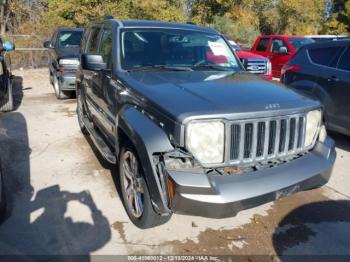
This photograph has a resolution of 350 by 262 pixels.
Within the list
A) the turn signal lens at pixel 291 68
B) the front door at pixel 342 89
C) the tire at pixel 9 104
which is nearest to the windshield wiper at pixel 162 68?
the front door at pixel 342 89

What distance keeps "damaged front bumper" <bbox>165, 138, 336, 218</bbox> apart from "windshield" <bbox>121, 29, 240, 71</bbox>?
66.8 inches

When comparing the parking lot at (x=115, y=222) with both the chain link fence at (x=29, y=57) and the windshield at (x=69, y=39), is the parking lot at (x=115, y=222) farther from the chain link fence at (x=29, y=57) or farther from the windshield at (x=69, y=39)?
the chain link fence at (x=29, y=57)

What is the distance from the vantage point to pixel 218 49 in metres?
4.72

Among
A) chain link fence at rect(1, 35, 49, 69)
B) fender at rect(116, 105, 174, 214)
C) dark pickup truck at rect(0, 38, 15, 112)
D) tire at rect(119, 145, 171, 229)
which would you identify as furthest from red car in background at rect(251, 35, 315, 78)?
fender at rect(116, 105, 174, 214)

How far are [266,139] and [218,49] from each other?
80.8 inches

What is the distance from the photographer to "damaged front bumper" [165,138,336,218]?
270 centimetres

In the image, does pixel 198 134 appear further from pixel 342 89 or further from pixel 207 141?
pixel 342 89

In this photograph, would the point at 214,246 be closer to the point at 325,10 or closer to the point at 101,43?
the point at 101,43

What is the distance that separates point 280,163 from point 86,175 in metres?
2.67

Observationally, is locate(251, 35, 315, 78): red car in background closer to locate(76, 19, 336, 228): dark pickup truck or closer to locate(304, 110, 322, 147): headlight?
locate(76, 19, 336, 228): dark pickup truck

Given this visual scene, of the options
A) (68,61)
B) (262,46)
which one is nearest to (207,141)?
(68,61)

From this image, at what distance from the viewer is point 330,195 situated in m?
4.36

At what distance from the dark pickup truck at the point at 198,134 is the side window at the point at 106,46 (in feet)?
0.12

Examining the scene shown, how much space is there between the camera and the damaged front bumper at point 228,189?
2.70 m
